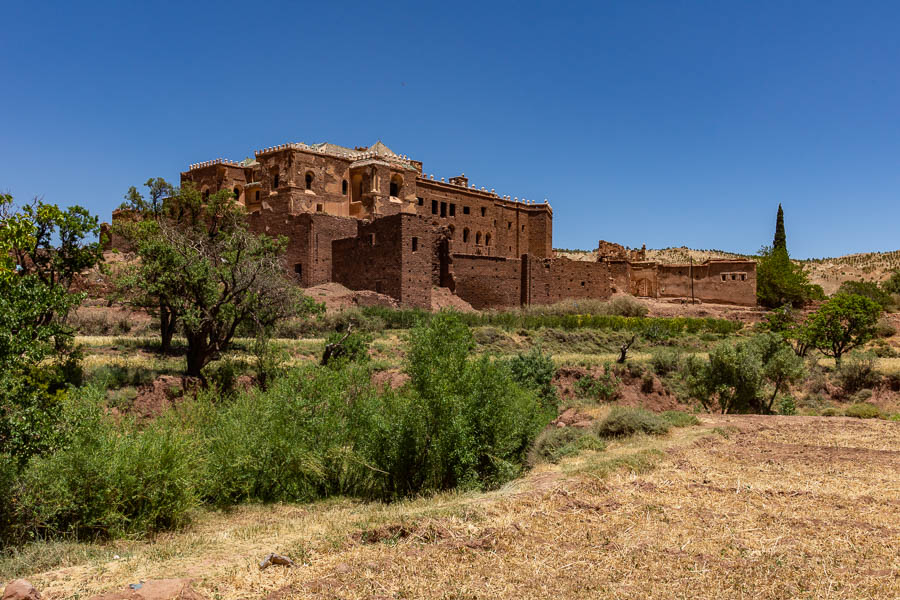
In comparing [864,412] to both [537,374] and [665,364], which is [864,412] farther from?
[537,374]

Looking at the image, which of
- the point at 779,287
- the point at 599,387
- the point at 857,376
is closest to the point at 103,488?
the point at 599,387

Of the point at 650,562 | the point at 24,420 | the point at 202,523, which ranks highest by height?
the point at 24,420

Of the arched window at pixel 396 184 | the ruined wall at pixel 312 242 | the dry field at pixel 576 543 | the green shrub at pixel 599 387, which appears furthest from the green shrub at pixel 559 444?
the arched window at pixel 396 184

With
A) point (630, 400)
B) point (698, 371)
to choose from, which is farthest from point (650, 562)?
point (630, 400)

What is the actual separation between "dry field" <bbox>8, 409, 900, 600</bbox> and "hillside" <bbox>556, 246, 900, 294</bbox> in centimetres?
5401

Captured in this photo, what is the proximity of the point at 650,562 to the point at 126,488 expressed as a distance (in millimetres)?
6947

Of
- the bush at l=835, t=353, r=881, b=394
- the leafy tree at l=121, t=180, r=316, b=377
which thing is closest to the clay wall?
the leafy tree at l=121, t=180, r=316, b=377

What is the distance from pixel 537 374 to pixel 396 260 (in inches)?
632

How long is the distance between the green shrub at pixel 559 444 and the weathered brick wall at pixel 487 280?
25.4 m

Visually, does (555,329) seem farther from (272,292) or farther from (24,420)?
(24,420)

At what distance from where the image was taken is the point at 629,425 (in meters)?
13.8

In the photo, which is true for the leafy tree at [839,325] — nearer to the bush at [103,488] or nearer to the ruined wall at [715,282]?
the ruined wall at [715,282]

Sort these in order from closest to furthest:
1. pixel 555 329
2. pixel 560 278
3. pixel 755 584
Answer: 1. pixel 755 584
2. pixel 555 329
3. pixel 560 278

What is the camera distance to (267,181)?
144ft
